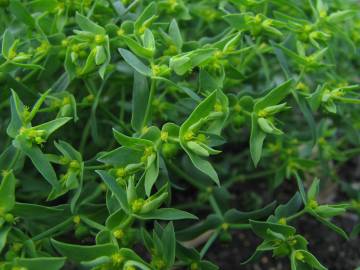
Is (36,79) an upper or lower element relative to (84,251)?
upper

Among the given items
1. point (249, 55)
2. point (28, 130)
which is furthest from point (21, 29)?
point (249, 55)

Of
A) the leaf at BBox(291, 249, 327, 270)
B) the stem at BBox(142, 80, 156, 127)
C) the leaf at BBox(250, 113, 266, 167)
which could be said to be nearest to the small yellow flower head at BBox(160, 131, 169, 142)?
the stem at BBox(142, 80, 156, 127)

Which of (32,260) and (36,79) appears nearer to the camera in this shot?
(32,260)

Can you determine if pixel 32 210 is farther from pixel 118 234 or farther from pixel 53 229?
Result: pixel 118 234

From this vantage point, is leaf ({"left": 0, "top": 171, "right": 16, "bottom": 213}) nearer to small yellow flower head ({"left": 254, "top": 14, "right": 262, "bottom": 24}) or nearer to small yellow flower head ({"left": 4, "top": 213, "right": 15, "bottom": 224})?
small yellow flower head ({"left": 4, "top": 213, "right": 15, "bottom": 224})

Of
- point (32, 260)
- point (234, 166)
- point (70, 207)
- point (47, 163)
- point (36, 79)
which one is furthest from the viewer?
point (234, 166)

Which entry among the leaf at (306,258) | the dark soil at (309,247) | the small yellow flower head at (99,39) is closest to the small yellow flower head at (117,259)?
the leaf at (306,258)

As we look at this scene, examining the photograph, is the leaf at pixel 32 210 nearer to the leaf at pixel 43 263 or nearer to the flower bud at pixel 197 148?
the leaf at pixel 43 263

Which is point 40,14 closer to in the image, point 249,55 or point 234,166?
point 249,55

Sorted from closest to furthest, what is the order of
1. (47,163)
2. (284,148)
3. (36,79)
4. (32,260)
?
(32,260) → (47,163) → (36,79) → (284,148)
